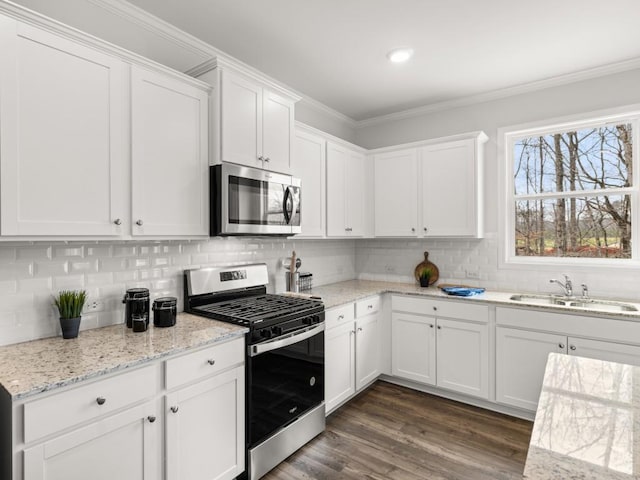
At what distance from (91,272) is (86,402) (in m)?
0.85

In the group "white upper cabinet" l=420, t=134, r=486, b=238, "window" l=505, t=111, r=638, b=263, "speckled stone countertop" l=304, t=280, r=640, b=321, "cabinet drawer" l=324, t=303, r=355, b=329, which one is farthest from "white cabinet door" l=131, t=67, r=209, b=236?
"window" l=505, t=111, r=638, b=263

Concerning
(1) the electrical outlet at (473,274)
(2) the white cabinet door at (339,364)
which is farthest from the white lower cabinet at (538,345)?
(2) the white cabinet door at (339,364)

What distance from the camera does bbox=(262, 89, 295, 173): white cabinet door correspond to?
2600mm

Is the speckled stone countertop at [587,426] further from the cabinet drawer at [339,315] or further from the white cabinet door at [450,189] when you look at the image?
the white cabinet door at [450,189]

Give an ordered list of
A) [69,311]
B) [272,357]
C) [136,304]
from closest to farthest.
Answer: [69,311] → [136,304] → [272,357]

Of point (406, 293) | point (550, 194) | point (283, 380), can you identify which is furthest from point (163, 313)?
point (550, 194)

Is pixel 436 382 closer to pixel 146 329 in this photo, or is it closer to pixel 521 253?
pixel 521 253

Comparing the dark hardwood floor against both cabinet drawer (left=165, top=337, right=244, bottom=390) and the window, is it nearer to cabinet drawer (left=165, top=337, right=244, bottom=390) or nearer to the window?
cabinet drawer (left=165, top=337, right=244, bottom=390)

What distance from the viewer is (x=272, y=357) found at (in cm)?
218

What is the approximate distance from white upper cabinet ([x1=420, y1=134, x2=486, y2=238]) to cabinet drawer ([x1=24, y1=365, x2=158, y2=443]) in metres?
2.82

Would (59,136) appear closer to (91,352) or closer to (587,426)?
(91,352)

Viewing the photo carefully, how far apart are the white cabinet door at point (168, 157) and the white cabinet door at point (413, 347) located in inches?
81.6

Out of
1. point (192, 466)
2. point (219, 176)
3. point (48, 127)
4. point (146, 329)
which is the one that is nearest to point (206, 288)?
point (146, 329)

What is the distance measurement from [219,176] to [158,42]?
100 cm
